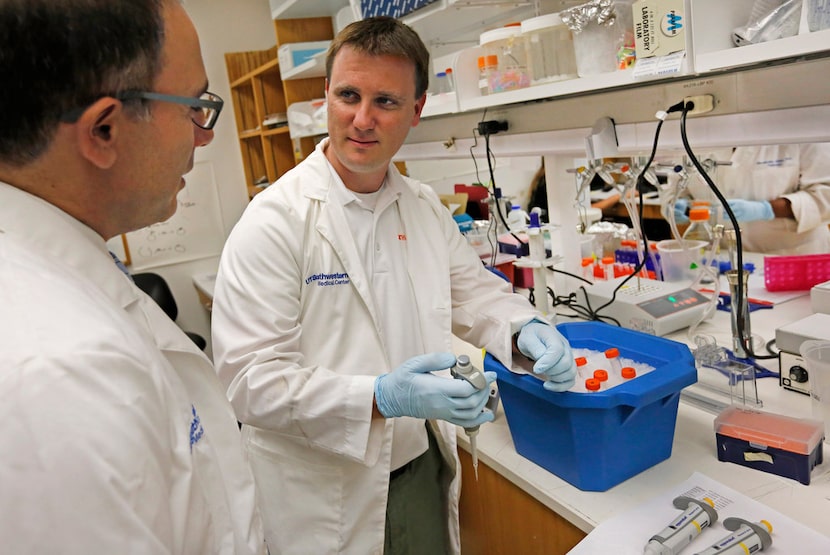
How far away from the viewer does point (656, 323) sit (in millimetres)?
1756

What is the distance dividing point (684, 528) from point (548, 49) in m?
1.16

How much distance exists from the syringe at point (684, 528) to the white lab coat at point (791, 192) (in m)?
2.01

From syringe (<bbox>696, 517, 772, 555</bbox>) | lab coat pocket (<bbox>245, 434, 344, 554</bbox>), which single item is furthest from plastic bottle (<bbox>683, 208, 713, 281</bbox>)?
lab coat pocket (<bbox>245, 434, 344, 554</bbox>)

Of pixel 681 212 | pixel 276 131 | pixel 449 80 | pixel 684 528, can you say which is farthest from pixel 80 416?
pixel 276 131

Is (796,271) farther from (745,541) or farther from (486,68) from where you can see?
(745,541)

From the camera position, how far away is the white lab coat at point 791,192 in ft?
8.80

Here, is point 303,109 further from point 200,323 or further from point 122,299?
point 122,299

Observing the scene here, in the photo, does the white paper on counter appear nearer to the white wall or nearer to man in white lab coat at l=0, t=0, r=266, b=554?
man in white lab coat at l=0, t=0, r=266, b=554

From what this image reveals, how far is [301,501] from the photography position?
51.1 inches

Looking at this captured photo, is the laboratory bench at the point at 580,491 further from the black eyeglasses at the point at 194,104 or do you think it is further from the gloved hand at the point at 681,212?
the gloved hand at the point at 681,212

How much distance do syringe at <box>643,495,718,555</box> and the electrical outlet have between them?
0.83 meters

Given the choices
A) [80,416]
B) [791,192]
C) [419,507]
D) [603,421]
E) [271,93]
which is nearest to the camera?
[80,416]

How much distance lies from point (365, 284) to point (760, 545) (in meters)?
0.84

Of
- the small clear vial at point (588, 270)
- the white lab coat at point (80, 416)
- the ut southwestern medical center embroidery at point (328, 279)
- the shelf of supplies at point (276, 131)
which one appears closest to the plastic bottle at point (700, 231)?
the small clear vial at point (588, 270)
